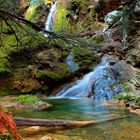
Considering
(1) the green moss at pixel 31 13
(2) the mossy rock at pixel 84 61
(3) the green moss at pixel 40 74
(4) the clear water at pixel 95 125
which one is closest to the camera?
(4) the clear water at pixel 95 125

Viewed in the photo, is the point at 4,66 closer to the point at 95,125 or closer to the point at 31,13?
the point at 95,125

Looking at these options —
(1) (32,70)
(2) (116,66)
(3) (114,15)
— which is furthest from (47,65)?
(3) (114,15)

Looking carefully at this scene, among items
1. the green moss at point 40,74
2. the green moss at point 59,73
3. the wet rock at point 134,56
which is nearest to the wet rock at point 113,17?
the wet rock at point 134,56

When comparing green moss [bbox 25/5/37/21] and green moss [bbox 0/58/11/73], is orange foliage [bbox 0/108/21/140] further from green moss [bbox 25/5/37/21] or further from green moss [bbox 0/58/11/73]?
green moss [bbox 25/5/37/21]

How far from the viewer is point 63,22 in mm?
31594

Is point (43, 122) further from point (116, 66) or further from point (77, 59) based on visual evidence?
point (77, 59)

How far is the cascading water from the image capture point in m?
17.1

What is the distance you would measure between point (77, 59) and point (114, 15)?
5541 millimetres

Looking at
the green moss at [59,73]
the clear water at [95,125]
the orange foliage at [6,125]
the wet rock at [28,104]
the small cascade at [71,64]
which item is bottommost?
the clear water at [95,125]

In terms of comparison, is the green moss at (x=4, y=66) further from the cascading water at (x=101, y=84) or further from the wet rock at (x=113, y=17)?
the wet rock at (x=113, y=17)

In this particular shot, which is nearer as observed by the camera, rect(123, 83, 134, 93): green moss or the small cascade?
rect(123, 83, 134, 93): green moss

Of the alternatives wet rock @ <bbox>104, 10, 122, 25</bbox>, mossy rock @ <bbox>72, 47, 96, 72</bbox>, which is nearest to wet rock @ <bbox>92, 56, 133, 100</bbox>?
mossy rock @ <bbox>72, 47, 96, 72</bbox>

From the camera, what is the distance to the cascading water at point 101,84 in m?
17.1

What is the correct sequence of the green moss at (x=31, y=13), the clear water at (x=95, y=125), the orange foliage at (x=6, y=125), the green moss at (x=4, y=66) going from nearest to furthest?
the orange foliage at (x=6, y=125), the clear water at (x=95, y=125), the green moss at (x=4, y=66), the green moss at (x=31, y=13)
